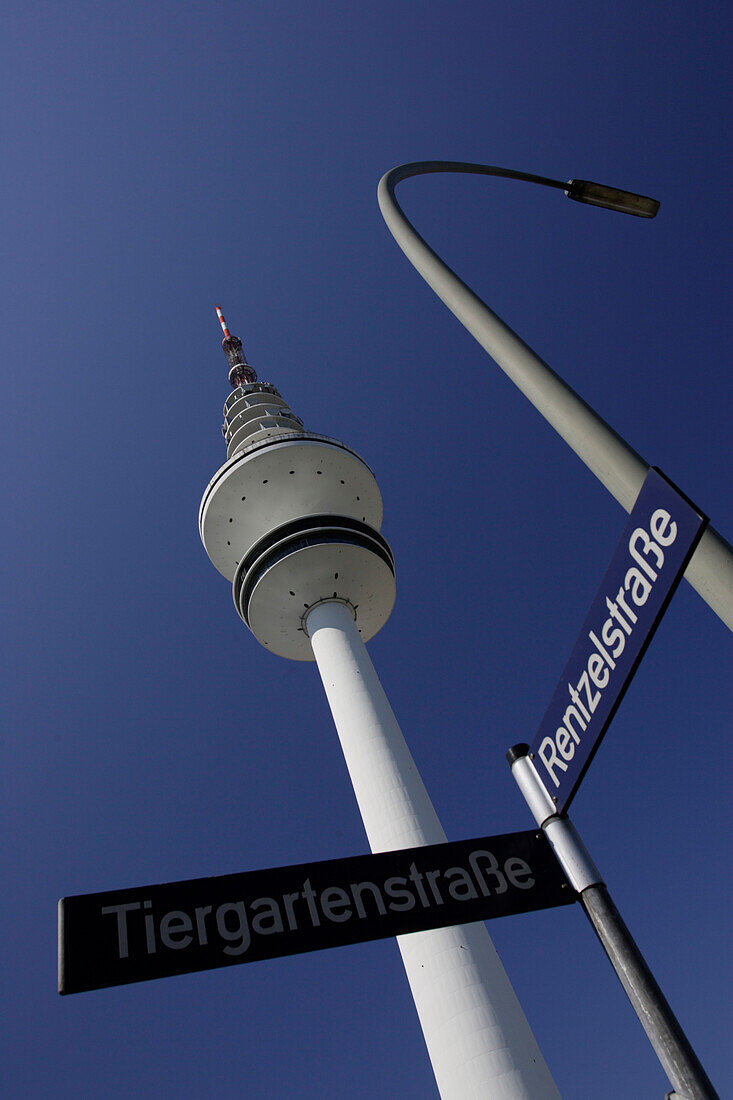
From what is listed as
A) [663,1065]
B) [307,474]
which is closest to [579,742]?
[663,1065]

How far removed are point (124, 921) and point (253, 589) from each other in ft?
72.5

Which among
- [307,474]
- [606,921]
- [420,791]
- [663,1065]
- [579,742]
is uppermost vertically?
[307,474]

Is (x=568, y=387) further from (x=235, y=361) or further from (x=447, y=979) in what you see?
(x=235, y=361)

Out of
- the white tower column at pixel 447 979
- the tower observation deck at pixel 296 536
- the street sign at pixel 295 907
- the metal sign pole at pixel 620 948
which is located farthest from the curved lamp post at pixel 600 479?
the tower observation deck at pixel 296 536

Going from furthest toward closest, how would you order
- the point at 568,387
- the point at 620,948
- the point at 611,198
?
the point at 611,198 < the point at 568,387 < the point at 620,948

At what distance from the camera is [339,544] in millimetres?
24656

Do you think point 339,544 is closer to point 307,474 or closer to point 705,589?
point 307,474

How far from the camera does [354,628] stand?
23.0 metres

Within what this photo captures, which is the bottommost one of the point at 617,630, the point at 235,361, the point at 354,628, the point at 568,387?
the point at 617,630

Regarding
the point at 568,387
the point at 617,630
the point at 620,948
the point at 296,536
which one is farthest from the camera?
the point at 296,536

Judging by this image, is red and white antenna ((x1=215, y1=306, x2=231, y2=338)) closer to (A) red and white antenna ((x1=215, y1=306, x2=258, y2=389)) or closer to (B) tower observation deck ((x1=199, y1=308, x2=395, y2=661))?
(A) red and white antenna ((x1=215, y1=306, x2=258, y2=389))

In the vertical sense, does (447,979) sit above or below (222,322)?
below

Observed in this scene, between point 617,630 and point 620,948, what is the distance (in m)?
1.23

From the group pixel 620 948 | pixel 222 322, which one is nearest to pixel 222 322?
pixel 222 322
